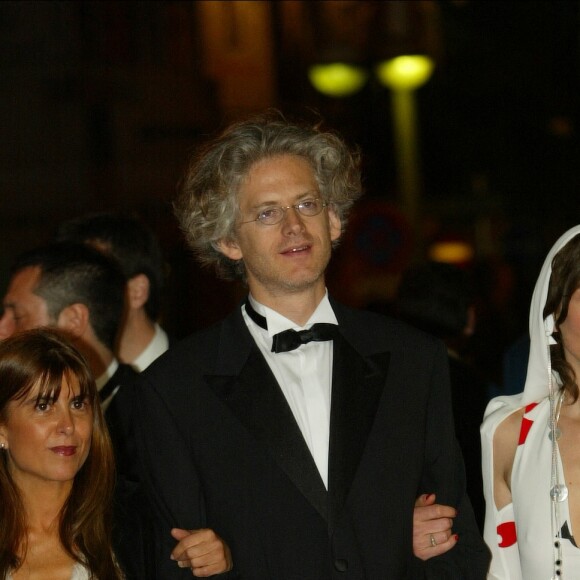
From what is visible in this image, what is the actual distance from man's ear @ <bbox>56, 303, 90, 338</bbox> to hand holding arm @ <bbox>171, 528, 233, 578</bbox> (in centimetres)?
163

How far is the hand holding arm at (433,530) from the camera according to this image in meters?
3.29

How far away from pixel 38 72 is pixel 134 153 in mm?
900

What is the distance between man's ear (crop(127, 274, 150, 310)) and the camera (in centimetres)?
525

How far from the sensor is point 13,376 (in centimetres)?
344

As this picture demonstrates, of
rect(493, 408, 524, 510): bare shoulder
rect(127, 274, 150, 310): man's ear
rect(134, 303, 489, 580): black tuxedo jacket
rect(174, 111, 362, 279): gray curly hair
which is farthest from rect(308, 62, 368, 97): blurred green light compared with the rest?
rect(134, 303, 489, 580): black tuxedo jacket

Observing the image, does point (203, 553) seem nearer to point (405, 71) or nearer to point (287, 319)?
point (287, 319)

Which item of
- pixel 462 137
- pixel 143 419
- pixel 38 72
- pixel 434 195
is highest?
pixel 38 72

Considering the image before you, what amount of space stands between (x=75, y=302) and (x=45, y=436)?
4.25 ft

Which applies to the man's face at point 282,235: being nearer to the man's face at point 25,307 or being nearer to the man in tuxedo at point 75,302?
the man in tuxedo at point 75,302

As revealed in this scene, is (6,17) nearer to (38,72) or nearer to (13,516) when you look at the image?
(38,72)

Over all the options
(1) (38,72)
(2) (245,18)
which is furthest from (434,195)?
(1) (38,72)

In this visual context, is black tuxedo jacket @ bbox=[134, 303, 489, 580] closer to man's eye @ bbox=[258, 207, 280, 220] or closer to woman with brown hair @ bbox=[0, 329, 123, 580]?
woman with brown hair @ bbox=[0, 329, 123, 580]

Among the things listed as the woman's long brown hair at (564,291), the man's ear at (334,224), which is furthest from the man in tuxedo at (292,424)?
the woman's long brown hair at (564,291)

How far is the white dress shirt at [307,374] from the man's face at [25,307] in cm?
134
